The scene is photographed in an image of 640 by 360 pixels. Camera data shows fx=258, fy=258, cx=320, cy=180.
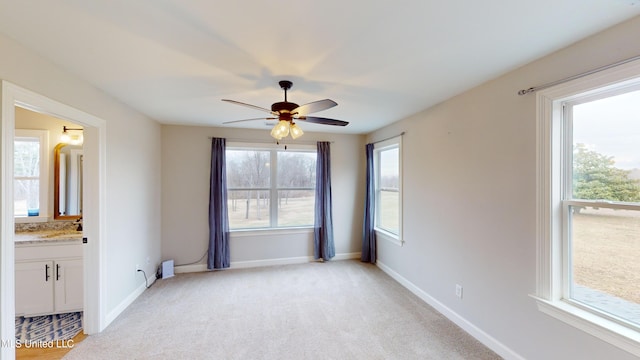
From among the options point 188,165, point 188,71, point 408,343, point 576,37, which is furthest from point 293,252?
point 576,37

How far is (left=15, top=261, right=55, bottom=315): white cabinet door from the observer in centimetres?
278

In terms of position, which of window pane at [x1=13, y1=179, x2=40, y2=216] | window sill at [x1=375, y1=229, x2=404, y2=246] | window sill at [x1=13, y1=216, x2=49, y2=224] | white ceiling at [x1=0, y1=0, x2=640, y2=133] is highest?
white ceiling at [x1=0, y1=0, x2=640, y2=133]

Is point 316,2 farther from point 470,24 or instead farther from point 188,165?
point 188,165

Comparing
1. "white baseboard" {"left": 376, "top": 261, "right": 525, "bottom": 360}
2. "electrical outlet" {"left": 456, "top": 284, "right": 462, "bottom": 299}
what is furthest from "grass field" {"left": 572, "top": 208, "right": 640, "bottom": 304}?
"electrical outlet" {"left": 456, "top": 284, "right": 462, "bottom": 299}

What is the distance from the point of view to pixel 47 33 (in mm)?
1649

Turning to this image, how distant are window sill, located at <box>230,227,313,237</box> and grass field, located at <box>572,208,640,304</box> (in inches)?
145

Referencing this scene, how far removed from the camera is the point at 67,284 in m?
2.89

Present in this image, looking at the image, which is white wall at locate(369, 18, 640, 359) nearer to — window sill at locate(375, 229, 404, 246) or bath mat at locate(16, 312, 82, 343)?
window sill at locate(375, 229, 404, 246)

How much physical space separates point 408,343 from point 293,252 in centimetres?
Answer: 270

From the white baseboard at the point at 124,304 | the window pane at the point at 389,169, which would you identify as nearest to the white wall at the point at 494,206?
the window pane at the point at 389,169

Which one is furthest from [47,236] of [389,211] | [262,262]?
[389,211]

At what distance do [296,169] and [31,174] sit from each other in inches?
144

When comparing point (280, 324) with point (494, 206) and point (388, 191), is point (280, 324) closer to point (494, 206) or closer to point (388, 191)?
point (494, 206)

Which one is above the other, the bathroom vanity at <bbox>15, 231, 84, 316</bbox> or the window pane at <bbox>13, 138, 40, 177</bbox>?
the window pane at <bbox>13, 138, 40, 177</bbox>
